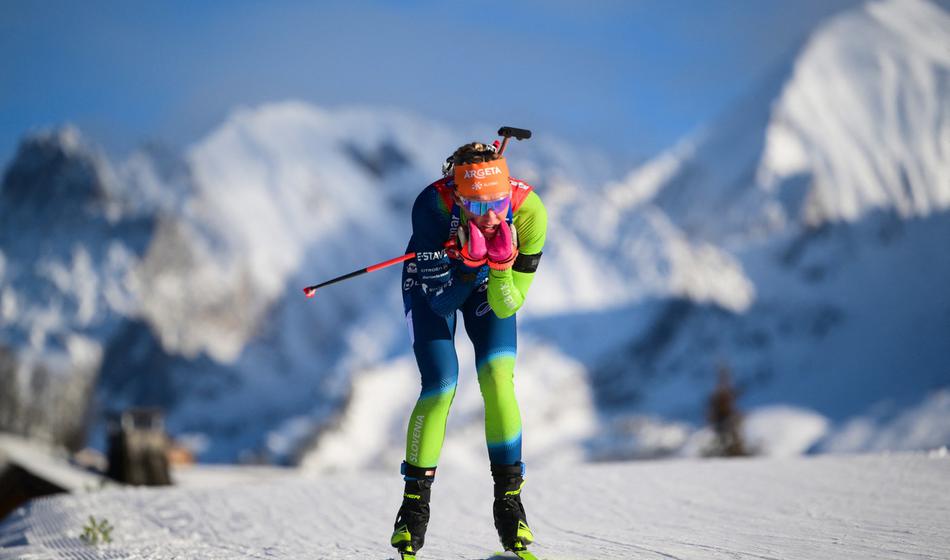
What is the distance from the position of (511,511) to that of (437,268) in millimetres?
2213

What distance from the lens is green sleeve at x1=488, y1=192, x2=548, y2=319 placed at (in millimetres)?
8742

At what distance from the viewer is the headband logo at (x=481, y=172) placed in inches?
344

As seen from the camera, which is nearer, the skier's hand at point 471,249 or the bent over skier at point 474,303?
the skier's hand at point 471,249

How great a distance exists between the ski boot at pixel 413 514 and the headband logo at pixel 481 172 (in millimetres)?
2590

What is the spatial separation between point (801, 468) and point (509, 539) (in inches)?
314

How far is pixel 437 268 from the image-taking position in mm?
8750

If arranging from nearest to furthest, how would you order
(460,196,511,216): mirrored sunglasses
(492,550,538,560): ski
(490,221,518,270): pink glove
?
(490,221,518,270): pink glove
(460,196,511,216): mirrored sunglasses
(492,550,538,560): ski

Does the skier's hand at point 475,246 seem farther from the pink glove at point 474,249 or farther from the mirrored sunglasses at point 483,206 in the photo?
the mirrored sunglasses at point 483,206

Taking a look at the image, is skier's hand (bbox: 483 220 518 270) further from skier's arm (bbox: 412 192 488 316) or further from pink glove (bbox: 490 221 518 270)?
skier's arm (bbox: 412 192 488 316)

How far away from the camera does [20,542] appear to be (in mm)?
12375

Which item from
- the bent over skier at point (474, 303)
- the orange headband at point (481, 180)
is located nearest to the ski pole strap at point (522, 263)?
the bent over skier at point (474, 303)

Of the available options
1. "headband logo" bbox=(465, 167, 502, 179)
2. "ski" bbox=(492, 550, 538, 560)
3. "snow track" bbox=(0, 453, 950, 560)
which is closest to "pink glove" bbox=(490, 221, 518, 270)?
"headband logo" bbox=(465, 167, 502, 179)

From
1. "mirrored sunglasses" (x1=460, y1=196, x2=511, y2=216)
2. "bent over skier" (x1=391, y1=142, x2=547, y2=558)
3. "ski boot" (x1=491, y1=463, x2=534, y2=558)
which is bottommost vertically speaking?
"ski boot" (x1=491, y1=463, x2=534, y2=558)

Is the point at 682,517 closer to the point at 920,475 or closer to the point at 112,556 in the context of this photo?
the point at 920,475
